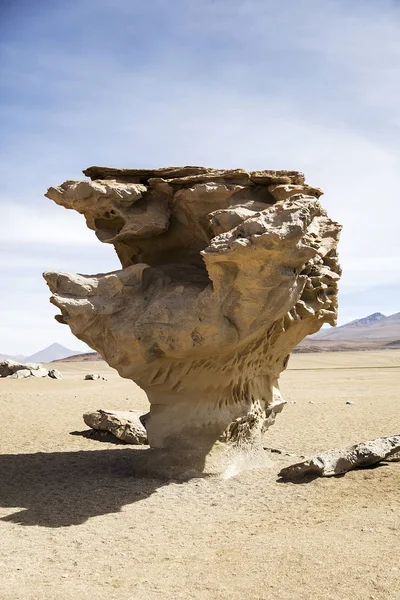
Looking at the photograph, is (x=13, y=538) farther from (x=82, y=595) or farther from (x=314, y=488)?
(x=314, y=488)

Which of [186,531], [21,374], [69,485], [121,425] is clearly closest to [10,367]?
[21,374]

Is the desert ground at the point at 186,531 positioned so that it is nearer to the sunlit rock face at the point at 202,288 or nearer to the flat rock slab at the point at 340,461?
the flat rock slab at the point at 340,461

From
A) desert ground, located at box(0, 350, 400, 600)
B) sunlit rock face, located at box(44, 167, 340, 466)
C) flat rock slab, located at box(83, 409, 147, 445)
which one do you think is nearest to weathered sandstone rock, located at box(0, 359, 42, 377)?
flat rock slab, located at box(83, 409, 147, 445)

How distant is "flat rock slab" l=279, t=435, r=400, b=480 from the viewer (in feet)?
31.2

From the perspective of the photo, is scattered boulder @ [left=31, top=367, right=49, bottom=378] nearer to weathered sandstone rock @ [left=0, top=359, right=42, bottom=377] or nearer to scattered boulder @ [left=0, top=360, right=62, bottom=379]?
scattered boulder @ [left=0, top=360, right=62, bottom=379]

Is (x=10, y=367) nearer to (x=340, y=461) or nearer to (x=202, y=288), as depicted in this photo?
(x=202, y=288)

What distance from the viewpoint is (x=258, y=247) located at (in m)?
8.26

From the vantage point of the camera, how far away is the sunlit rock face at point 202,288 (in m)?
8.71

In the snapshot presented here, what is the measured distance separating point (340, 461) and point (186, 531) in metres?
3.12

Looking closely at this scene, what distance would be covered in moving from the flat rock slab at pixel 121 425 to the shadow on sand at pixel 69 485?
136 cm

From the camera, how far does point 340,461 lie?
9.64 meters

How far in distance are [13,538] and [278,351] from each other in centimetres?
539

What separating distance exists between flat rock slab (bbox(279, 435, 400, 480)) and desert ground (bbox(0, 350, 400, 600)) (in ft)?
0.55

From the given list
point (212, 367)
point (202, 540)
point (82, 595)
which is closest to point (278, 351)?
point (212, 367)
